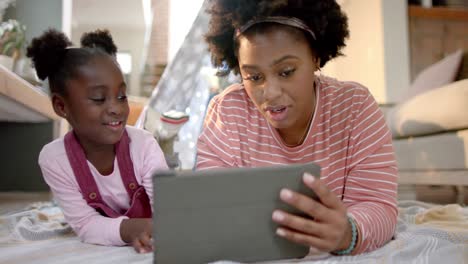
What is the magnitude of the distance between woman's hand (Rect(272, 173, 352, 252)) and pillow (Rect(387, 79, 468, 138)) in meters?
1.08

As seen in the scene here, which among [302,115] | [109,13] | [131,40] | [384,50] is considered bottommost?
[302,115]

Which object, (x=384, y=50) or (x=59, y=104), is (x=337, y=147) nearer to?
(x=59, y=104)

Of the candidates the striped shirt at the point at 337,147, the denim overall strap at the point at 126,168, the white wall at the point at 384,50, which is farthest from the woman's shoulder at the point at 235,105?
the white wall at the point at 384,50

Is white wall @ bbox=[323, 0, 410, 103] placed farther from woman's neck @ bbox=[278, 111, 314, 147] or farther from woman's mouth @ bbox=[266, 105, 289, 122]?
woman's mouth @ bbox=[266, 105, 289, 122]

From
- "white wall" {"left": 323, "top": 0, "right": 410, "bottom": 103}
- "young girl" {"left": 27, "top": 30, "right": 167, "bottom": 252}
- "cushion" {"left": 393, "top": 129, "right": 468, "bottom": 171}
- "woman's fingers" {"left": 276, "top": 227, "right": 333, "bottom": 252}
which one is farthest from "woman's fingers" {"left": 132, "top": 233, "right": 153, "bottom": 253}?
"white wall" {"left": 323, "top": 0, "right": 410, "bottom": 103}

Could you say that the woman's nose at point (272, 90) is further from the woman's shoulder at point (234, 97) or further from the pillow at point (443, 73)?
the pillow at point (443, 73)

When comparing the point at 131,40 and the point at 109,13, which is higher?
the point at 109,13

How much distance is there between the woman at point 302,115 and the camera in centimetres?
72

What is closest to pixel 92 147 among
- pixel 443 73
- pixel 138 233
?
pixel 138 233

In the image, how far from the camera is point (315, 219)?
0.57 meters

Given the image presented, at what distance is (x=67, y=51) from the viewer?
1005 mm

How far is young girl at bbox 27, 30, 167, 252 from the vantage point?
916 millimetres

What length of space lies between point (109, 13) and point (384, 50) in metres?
3.87

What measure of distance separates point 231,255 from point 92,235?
384 mm
